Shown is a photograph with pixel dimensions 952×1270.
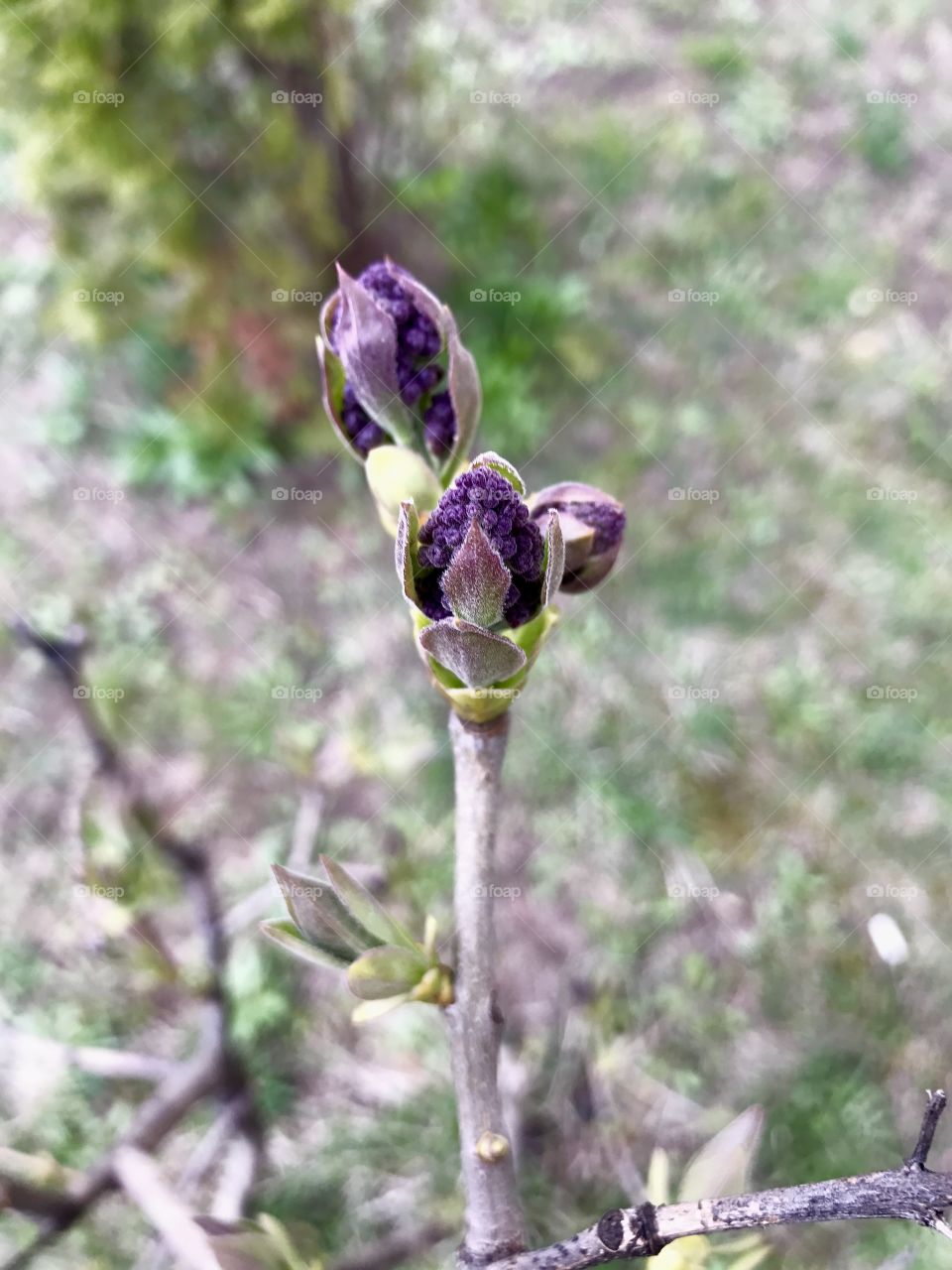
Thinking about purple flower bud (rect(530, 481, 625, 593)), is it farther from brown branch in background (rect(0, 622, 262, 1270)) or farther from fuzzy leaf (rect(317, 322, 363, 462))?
brown branch in background (rect(0, 622, 262, 1270))

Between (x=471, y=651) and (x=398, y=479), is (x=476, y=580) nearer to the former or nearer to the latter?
(x=471, y=651)

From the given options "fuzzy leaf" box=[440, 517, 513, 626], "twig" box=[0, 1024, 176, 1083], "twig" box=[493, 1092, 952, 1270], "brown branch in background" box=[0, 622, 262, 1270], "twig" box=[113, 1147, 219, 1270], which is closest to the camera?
"twig" box=[493, 1092, 952, 1270]

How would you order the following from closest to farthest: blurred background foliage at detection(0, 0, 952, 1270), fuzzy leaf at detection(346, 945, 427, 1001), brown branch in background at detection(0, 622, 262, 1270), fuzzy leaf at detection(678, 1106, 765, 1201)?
fuzzy leaf at detection(346, 945, 427, 1001), fuzzy leaf at detection(678, 1106, 765, 1201), brown branch in background at detection(0, 622, 262, 1270), blurred background foliage at detection(0, 0, 952, 1270)

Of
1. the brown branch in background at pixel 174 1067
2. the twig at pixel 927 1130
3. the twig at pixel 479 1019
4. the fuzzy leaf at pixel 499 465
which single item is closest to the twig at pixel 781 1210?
the twig at pixel 927 1130

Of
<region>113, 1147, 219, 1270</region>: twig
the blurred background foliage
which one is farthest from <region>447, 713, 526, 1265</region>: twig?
the blurred background foliage

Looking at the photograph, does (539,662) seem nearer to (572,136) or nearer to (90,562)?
(90,562)

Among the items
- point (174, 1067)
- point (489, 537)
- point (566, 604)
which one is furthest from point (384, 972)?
point (566, 604)

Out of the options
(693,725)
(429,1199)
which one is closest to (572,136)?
(693,725)
